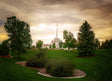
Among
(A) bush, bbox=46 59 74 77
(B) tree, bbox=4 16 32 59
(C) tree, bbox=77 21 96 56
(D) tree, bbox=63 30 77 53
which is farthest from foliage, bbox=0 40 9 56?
(D) tree, bbox=63 30 77 53

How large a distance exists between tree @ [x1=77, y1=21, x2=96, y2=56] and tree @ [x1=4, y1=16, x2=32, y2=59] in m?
16.9

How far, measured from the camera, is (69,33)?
167 ft

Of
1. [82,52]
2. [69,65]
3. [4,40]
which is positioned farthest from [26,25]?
[69,65]

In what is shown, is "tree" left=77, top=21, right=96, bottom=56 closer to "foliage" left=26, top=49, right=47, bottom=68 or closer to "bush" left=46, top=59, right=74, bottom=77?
"foliage" left=26, top=49, right=47, bottom=68

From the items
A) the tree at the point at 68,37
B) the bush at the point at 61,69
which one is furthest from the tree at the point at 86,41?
the bush at the point at 61,69

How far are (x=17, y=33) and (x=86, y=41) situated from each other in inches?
823

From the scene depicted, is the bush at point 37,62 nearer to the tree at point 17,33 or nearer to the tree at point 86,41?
the tree at point 17,33

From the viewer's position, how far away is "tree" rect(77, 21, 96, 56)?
33.0 metres

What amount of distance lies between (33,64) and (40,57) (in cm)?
221

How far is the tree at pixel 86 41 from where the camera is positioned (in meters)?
33.0

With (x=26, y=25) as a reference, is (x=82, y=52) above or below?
below

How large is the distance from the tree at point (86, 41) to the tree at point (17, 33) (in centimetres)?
1693

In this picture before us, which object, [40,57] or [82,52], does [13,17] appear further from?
[82,52]

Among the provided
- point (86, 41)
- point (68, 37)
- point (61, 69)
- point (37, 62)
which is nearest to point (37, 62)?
point (37, 62)
